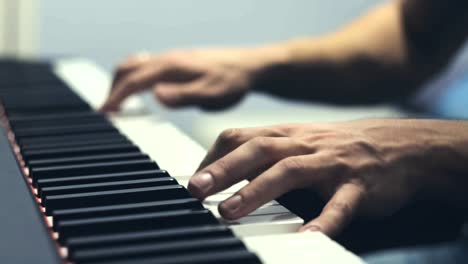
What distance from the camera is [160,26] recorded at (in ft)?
8.77

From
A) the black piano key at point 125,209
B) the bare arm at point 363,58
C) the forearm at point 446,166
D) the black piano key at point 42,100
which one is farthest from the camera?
the bare arm at point 363,58

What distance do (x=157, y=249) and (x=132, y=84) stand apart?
656mm

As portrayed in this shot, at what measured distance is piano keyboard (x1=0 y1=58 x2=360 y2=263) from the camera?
A: 0.54 meters

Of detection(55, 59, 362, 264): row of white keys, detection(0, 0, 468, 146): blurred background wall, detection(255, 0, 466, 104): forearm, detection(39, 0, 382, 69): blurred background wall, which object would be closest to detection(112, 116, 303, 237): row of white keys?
detection(55, 59, 362, 264): row of white keys

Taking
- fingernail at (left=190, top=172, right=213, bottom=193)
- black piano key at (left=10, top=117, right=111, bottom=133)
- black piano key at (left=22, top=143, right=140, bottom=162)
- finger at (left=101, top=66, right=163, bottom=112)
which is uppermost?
finger at (left=101, top=66, right=163, bottom=112)

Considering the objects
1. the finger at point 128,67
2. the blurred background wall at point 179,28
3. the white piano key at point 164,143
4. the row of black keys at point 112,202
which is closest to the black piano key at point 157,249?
the row of black keys at point 112,202

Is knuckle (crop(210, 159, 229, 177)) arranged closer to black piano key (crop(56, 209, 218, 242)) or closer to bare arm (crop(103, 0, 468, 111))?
black piano key (crop(56, 209, 218, 242))

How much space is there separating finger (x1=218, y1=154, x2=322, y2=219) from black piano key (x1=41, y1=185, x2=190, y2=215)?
0.05 metres

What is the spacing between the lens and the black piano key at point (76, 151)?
0.81 m

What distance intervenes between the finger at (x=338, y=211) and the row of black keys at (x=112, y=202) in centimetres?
7

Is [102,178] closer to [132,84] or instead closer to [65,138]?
[65,138]

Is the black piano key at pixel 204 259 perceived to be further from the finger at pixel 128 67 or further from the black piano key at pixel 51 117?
the finger at pixel 128 67

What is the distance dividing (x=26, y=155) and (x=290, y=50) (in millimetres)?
679

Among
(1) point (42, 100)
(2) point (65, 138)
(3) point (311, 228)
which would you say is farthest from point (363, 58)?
(3) point (311, 228)
